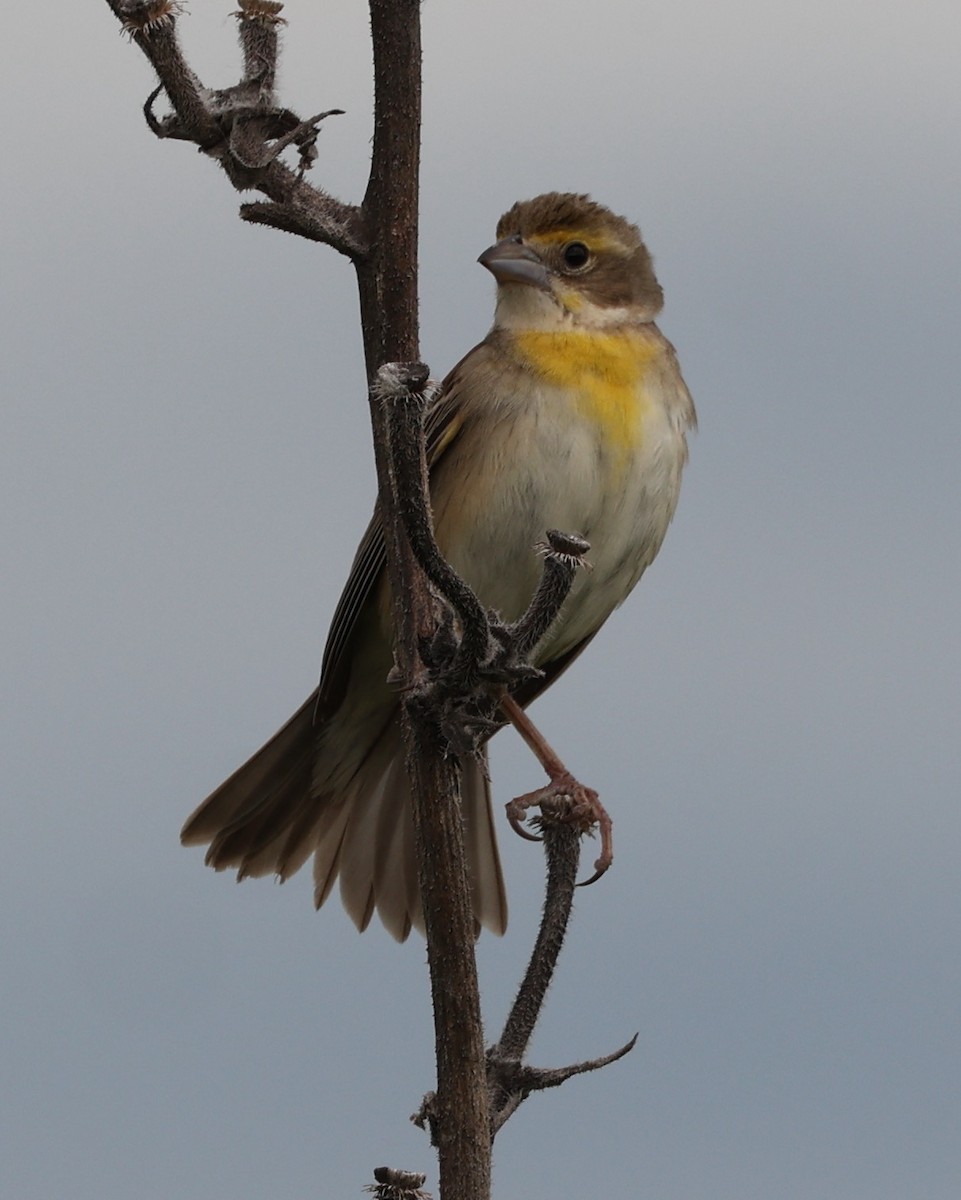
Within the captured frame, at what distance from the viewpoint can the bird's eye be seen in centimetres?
607

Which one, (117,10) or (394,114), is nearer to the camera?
(117,10)

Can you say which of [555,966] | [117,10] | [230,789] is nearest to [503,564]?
[230,789]

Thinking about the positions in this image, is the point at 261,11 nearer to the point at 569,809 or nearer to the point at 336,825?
the point at 569,809

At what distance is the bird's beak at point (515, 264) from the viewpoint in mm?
5840

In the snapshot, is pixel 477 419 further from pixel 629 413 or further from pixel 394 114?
pixel 394 114

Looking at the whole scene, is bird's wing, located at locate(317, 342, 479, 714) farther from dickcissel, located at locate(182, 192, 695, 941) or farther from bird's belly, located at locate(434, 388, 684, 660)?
bird's belly, located at locate(434, 388, 684, 660)

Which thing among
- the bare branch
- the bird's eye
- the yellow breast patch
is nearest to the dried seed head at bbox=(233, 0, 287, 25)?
the bare branch

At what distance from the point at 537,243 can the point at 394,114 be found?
9.31 ft

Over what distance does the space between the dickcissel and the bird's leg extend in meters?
0.45

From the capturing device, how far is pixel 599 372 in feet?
18.1

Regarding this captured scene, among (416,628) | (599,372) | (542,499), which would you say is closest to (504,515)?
(542,499)

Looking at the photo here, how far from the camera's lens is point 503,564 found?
5.33m

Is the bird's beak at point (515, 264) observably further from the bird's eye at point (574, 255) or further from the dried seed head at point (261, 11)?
the dried seed head at point (261, 11)

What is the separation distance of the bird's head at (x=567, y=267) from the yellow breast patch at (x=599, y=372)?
116mm
